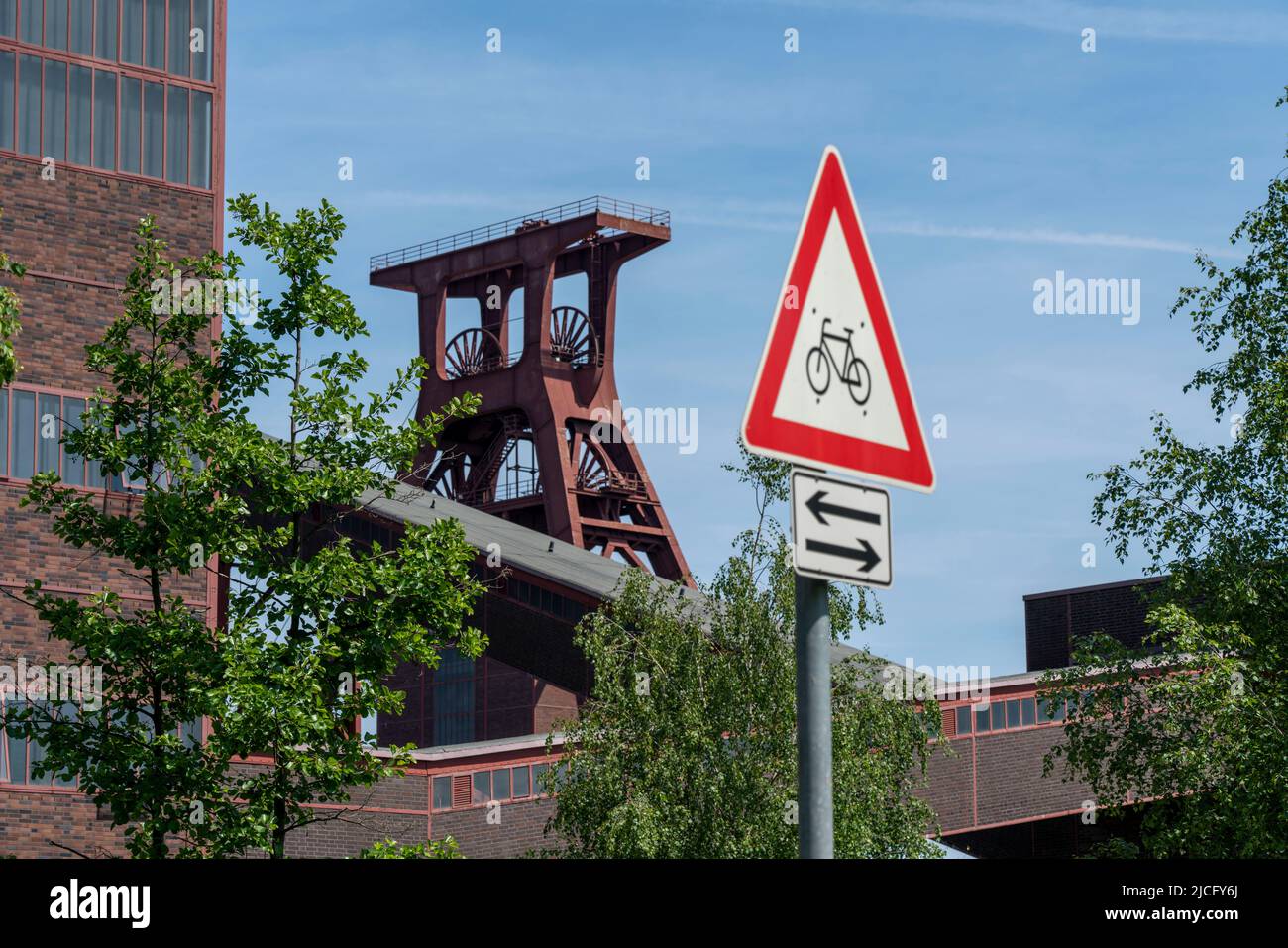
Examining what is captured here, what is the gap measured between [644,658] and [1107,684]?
316 inches

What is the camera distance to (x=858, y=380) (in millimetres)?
4520

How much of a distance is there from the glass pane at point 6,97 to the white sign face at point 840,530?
1364 inches

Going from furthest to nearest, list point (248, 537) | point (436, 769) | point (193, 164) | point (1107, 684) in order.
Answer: point (436, 769)
point (193, 164)
point (1107, 684)
point (248, 537)

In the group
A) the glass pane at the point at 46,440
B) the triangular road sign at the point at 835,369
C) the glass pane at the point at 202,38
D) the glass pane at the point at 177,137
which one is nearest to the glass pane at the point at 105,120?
the glass pane at the point at 177,137

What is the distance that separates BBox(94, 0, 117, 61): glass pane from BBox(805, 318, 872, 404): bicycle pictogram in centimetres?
3537

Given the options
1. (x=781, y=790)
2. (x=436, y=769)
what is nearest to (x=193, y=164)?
(x=436, y=769)

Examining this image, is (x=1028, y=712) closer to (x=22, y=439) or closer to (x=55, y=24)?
(x=22, y=439)

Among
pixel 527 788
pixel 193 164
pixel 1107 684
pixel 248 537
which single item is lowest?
pixel 527 788

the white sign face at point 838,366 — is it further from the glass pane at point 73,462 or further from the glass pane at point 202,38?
the glass pane at point 202,38

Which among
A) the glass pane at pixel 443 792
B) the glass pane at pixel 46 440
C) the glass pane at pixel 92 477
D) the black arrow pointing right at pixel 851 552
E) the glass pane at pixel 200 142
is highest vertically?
the glass pane at pixel 200 142

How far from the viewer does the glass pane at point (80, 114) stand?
1427 inches

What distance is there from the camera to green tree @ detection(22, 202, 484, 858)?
1622 cm
